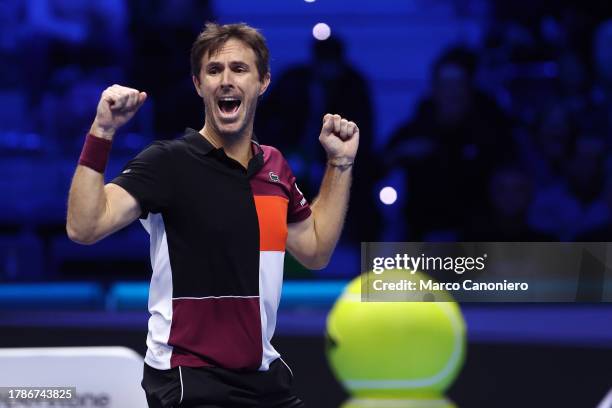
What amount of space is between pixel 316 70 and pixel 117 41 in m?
0.85

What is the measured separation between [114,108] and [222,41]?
0.38 meters

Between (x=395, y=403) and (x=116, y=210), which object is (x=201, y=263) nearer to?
(x=116, y=210)

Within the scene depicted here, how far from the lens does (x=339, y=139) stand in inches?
97.9

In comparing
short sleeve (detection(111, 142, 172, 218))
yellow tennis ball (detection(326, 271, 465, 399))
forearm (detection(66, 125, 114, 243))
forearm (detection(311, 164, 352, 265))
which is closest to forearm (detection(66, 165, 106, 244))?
forearm (detection(66, 125, 114, 243))

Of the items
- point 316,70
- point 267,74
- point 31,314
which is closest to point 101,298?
point 31,314

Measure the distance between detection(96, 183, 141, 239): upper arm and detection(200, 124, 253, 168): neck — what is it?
0.27m

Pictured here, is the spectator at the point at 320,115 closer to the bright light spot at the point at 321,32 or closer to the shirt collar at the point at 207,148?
the bright light spot at the point at 321,32

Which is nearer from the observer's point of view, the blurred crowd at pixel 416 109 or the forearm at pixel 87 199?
the forearm at pixel 87 199

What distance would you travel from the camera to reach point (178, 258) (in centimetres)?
219

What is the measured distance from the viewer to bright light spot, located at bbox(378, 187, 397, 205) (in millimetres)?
4395

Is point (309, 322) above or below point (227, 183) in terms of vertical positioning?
below

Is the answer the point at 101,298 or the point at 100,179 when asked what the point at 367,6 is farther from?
the point at 100,179

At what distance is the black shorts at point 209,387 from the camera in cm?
215

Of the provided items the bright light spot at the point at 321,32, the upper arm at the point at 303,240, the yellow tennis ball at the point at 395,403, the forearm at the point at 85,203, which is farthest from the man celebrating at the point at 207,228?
the bright light spot at the point at 321,32
